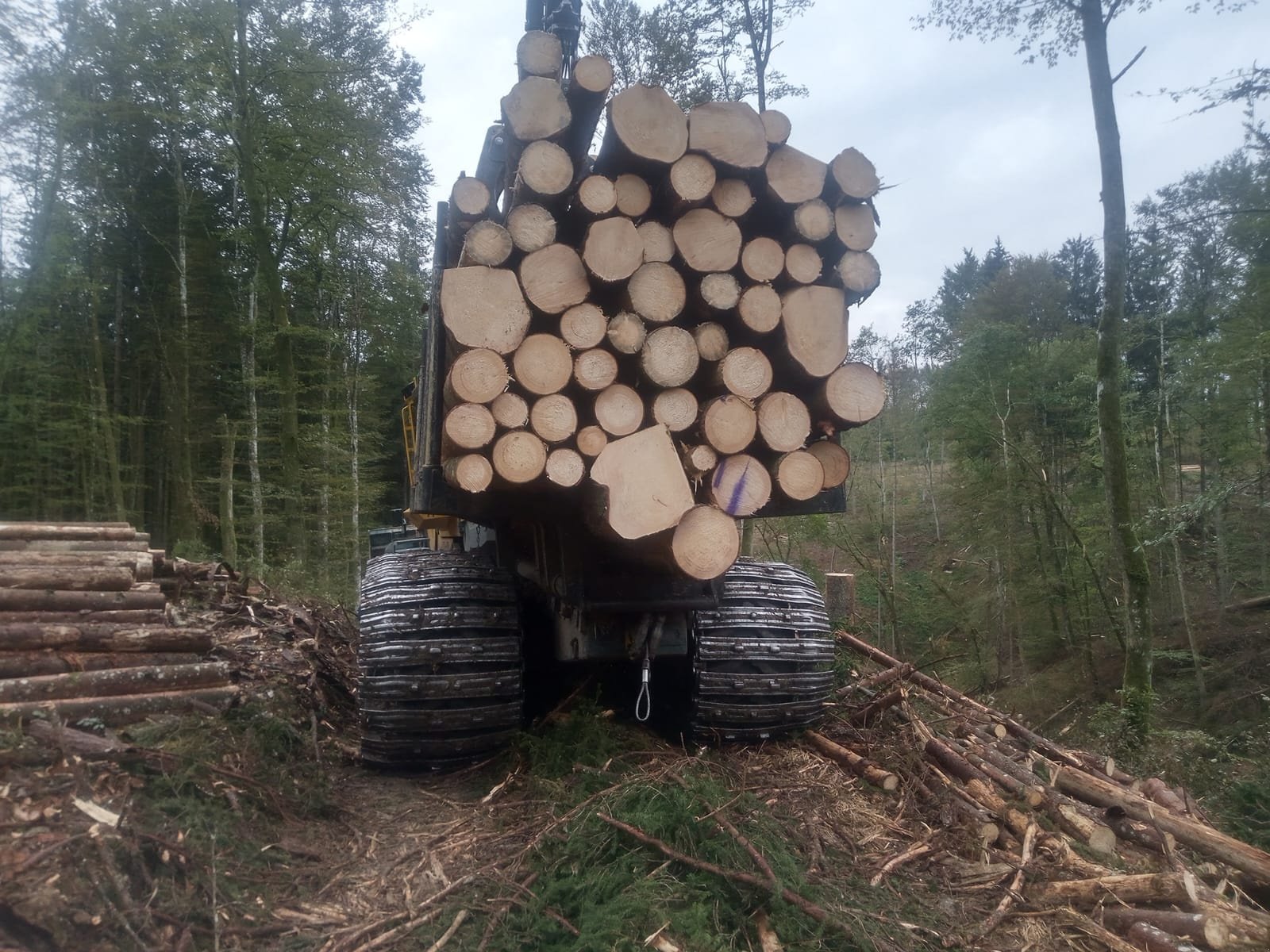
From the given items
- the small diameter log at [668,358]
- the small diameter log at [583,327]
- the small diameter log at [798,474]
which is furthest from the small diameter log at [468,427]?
the small diameter log at [798,474]

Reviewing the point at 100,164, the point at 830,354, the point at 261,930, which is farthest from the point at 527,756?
the point at 100,164

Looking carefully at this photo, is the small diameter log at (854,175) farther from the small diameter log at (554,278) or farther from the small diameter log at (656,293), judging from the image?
the small diameter log at (554,278)

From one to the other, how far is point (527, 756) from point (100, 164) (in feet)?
61.7

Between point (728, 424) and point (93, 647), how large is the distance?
3254mm

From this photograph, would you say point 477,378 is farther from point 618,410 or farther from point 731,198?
point 731,198

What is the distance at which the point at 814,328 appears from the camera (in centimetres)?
396

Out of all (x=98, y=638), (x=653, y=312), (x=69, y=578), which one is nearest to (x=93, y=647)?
(x=98, y=638)

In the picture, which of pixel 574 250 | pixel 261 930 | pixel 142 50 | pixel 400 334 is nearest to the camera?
pixel 261 930

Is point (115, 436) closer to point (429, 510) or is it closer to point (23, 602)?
point (23, 602)

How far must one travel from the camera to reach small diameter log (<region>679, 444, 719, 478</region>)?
Answer: 3740 millimetres

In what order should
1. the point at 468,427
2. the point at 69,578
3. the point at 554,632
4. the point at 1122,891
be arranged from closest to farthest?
the point at 1122,891, the point at 468,427, the point at 69,578, the point at 554,632

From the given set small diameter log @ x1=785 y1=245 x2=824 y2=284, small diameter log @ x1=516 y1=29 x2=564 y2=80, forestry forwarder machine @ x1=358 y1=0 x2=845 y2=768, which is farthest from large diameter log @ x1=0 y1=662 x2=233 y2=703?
small diameter log @ x1=785 y1=245 x2=824 y2=284

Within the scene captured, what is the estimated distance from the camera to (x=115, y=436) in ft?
60.6

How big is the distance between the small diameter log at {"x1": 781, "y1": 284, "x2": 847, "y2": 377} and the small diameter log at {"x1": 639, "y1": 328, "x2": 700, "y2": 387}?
1.58 ft
